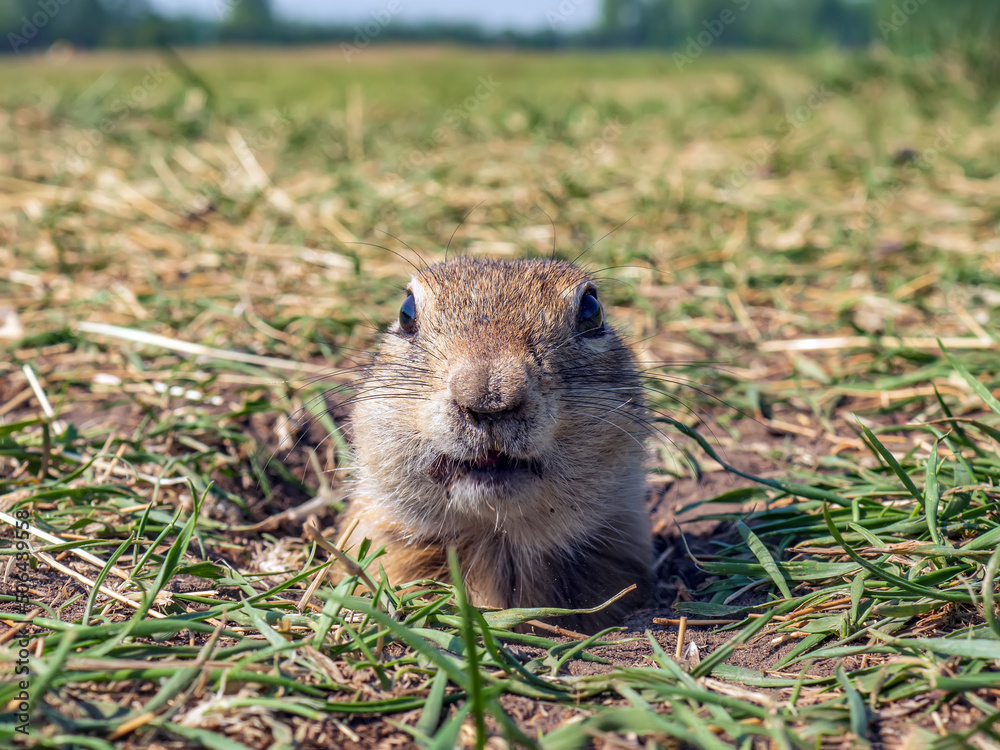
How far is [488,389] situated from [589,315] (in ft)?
3.11

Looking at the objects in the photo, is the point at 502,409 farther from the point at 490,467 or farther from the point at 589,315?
the point at 589,315

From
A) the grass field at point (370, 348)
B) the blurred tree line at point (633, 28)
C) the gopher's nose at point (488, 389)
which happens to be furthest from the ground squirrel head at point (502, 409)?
the blurred tree line at point (633, 28)

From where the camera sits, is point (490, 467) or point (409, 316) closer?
point (490, 467)

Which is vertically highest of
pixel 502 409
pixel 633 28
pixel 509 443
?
pixel 633 28

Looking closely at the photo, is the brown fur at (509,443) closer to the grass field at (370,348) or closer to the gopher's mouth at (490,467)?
the gopher's mouth at (490,467)

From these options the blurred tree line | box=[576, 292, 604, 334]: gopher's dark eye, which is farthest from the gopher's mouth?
the blurred tree line

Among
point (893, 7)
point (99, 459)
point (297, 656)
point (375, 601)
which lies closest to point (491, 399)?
point (375, 601)

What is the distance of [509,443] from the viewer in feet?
8.01

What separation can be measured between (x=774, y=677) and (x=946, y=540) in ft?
2.63

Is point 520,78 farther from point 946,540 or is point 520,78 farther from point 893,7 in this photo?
point 946,540

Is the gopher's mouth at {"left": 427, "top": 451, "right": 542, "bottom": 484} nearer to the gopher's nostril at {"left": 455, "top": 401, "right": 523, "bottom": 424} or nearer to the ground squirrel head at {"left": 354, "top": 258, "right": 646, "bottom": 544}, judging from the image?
the ground squirrel head at {"left": 354, "top": 258, "right": 646, "bottom": 544}

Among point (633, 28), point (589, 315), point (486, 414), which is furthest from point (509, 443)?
point (633, 28)

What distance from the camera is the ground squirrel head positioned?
96.9 inches

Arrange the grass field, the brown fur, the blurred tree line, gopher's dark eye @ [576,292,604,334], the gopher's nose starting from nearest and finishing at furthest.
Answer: the grass field
the gopher's nose
the brown fur
gopher's dark eye @ [576,292,604,334]
the blurred tree line
